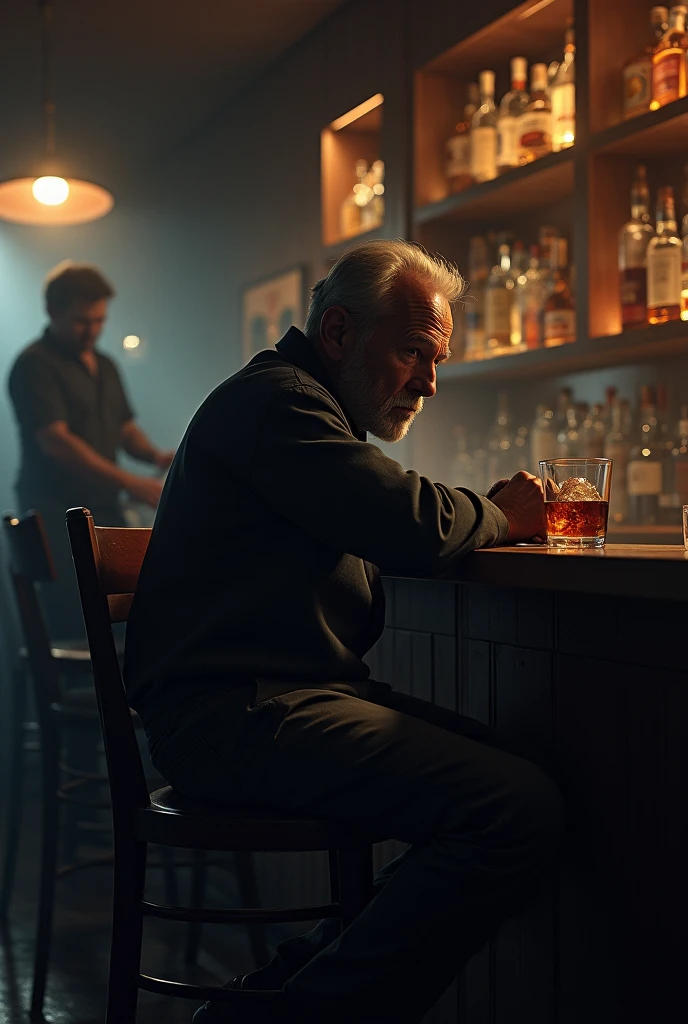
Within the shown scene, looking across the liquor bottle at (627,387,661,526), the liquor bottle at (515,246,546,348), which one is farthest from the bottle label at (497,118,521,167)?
the liquor bottle at (627,387,661,526)

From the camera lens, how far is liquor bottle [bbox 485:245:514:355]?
287cm

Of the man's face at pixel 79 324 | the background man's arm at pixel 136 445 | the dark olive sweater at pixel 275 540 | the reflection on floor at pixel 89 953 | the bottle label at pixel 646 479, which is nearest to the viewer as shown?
the dark olive sweater at pixel 275 540

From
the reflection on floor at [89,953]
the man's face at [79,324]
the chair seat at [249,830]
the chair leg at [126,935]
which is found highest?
the man's face at [79,324]

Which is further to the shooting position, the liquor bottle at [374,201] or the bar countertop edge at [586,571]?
the liquor bottle at [374,201]

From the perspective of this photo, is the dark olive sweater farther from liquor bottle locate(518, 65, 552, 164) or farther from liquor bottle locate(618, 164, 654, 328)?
liquor bottle locate(518, 65, 552, 164)

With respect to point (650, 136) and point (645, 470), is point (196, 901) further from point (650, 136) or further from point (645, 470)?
point (650, 136)

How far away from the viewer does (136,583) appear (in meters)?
1.48

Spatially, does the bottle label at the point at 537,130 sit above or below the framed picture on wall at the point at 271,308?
above

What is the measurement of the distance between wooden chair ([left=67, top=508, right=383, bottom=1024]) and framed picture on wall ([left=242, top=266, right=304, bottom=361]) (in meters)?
2.42

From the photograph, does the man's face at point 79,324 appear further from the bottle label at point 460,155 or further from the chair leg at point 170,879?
the chair leg at point 170,879

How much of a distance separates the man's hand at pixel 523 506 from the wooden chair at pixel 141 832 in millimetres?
442

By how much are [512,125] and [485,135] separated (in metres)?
0.11

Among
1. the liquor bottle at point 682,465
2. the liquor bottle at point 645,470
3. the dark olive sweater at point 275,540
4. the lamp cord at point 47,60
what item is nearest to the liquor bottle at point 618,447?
the liquor bottle at point 645,470

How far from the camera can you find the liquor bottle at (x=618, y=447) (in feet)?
8.51
